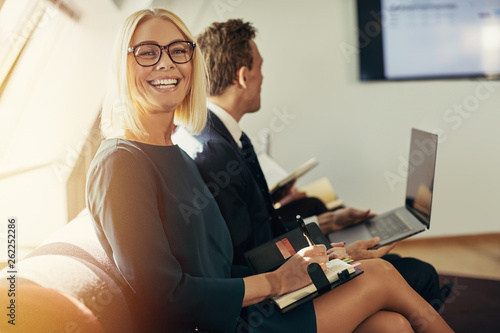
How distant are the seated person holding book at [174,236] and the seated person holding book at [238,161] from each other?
0.31ft

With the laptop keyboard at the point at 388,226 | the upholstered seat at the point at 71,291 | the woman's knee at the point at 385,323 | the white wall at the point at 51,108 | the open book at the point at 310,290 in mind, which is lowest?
the woman's knee at the point at 385,323

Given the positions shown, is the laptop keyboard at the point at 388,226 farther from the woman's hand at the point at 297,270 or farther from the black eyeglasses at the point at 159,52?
the black eyeglasses at the point at 159,52

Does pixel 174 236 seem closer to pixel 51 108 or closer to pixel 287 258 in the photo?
pixel 287 258

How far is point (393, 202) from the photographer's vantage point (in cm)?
316

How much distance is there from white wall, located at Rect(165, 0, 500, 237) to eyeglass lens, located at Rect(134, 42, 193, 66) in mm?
1838

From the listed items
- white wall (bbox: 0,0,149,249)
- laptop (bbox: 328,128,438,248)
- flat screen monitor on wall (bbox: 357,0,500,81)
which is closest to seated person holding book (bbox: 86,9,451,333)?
laptop (bbox: 328,128,438,248)

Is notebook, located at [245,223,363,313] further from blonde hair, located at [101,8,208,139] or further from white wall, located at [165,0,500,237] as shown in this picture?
white wall, located at [165,0,500,237]

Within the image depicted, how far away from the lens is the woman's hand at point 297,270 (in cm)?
101

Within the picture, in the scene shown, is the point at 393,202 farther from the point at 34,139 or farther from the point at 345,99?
the point at 34,139

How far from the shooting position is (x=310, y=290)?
996mm

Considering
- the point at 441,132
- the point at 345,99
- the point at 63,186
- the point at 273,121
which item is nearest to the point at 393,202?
the point at 441,132

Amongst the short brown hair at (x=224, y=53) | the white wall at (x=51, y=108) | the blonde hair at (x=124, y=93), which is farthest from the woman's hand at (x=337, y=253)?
the white wall at (x=51, y=108)

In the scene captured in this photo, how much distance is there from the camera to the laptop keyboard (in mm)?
1512

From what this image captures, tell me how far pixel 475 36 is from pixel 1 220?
9.83 ft
